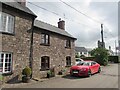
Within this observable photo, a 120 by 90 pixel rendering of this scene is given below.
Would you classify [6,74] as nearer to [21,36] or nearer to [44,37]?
[21,36]

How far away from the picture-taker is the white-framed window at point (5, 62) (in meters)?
13.0

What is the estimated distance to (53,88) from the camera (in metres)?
11.2

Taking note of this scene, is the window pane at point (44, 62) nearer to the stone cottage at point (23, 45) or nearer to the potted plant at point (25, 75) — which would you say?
the stone cottage at point (23, 45)

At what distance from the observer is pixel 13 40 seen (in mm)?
13961

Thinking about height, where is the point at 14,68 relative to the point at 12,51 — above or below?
below

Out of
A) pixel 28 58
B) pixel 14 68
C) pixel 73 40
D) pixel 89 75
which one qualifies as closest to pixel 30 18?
pixel 28 58

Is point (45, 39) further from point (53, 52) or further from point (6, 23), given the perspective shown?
point (6, 23)

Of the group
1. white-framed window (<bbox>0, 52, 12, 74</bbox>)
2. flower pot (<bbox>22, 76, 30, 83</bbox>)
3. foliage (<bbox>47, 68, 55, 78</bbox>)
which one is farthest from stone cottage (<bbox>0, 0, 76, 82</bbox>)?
flower pot (<bbox>22, 76, 30, 83</bbox>)

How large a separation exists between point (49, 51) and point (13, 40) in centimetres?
549

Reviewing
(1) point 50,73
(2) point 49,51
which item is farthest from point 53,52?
(1) point 50,73

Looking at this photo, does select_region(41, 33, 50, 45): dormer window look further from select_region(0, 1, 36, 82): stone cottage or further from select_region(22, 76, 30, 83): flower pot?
select_region(22, 76, 30, 83): flower pot

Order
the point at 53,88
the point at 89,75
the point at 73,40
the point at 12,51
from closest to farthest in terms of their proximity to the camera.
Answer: the point at 53,88 → the point at 12,51 → the point at 89,75 → the point at 73,40

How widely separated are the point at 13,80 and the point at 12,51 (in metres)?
2.42

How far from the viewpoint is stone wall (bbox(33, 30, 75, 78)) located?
16.5m
